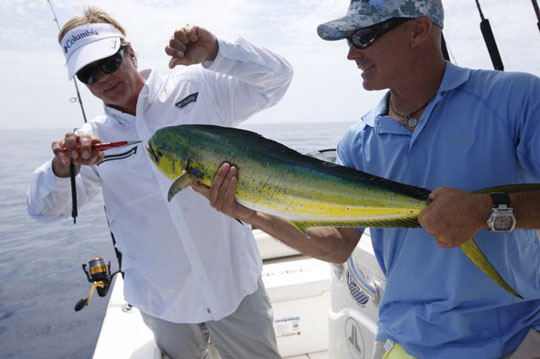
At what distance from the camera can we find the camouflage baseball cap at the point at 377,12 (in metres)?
1.70

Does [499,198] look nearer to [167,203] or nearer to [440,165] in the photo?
[440,165]

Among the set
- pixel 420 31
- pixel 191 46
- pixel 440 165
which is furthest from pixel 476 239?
pixel 191 46

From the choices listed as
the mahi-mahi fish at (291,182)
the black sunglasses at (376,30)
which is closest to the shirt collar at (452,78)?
the black sunglasses at (376,30)

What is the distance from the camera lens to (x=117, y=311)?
355 centimetres

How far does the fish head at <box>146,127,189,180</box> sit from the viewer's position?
5.56 feet

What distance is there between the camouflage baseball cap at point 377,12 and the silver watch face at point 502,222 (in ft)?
2.74

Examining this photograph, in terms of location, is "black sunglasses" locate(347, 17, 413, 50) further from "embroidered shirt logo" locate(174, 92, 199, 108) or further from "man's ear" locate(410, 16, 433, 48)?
"embroidered shirt logo" locate(174, 92, 199, 108)

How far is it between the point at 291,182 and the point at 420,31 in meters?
0.81

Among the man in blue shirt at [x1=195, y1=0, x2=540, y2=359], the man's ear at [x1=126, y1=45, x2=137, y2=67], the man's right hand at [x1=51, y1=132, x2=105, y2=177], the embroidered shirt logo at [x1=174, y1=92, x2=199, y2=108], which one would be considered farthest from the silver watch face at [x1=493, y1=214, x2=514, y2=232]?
the man's ear at [x1=126, y1=45, x2=137, y2=67]

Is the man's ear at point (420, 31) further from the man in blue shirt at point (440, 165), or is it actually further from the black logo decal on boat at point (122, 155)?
the black logo decal on boat at point (122, 155)

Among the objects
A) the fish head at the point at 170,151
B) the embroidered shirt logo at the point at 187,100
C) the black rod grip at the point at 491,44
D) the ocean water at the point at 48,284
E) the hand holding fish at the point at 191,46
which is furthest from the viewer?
the ocean water at the point at 48,284

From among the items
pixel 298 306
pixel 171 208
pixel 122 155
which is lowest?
pixel 298 306

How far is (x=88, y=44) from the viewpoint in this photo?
2441 mm

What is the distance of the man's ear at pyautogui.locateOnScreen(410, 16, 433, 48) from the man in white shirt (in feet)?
2.98
